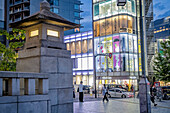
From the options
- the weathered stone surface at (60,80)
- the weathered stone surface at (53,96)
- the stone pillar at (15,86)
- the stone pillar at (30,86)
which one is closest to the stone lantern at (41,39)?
the weathered stone surface at (60,80)

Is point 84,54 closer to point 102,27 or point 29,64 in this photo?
point 102,27

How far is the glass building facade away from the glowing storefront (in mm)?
4908

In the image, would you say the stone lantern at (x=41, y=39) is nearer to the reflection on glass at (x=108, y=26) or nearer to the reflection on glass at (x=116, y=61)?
the reflection on glass at (x=116, y=61)

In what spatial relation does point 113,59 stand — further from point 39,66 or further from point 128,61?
point 39,66

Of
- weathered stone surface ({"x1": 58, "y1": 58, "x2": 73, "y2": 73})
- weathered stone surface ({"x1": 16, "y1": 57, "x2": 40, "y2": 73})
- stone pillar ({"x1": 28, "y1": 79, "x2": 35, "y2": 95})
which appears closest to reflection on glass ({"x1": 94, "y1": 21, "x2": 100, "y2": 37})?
weathered stone surface ({"x1": 58, "y1": 58, "x2": 73, "y2": 73})

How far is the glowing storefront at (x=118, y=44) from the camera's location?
164 ft

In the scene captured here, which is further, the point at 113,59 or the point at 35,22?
the point at 113,59

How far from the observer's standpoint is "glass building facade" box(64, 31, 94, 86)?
5872 centimetres

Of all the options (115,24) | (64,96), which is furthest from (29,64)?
(115,24)

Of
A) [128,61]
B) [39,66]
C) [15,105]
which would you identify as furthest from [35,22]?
[128,61]

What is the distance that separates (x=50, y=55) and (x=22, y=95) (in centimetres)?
284

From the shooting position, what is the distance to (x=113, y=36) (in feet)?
169

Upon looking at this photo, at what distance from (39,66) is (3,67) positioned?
5463mm

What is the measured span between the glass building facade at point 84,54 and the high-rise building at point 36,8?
641 inches
